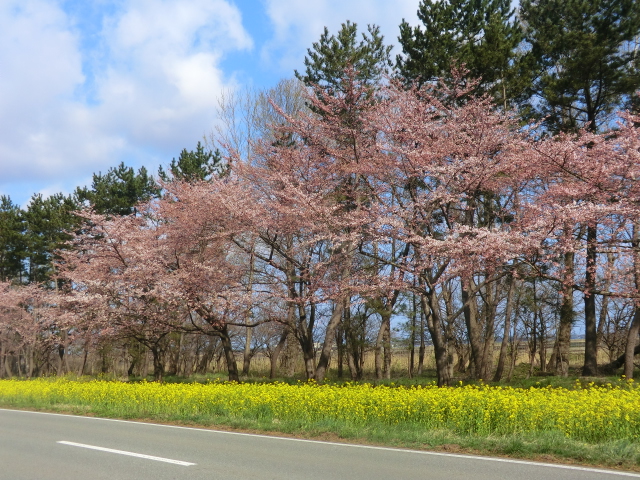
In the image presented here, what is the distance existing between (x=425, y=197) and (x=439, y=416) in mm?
7165

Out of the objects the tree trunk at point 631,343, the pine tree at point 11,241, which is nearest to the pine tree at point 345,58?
the tree trunk at point 631,343

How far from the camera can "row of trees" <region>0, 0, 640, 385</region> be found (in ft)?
50.0

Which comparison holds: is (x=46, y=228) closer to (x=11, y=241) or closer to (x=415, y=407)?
(x=11, y=241)

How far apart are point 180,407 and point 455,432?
7.28 meters

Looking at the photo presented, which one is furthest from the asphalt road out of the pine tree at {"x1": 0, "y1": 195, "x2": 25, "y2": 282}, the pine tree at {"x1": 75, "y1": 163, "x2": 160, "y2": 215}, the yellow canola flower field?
the pine tree at {"x1": 0, "y1": 195, "x2": 25, "y2": 282}

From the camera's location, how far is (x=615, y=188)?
50.7 ft

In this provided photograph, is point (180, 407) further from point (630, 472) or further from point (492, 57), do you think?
point (492, 57)

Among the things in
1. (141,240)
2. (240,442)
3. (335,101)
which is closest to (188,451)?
(240,442)

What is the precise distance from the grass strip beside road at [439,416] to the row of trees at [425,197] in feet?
13.2

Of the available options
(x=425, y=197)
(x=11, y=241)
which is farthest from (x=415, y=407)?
(x=11, y=241)

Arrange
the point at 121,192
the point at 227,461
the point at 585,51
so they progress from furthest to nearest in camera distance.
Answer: the point at 121,192 < the point at 585,51 < the point at 227,461

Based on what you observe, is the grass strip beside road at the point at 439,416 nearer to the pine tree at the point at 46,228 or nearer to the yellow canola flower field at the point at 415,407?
the yellow canola flower field at the point at 415,407

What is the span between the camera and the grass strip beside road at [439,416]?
27.1ft

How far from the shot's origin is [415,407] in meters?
10.5
